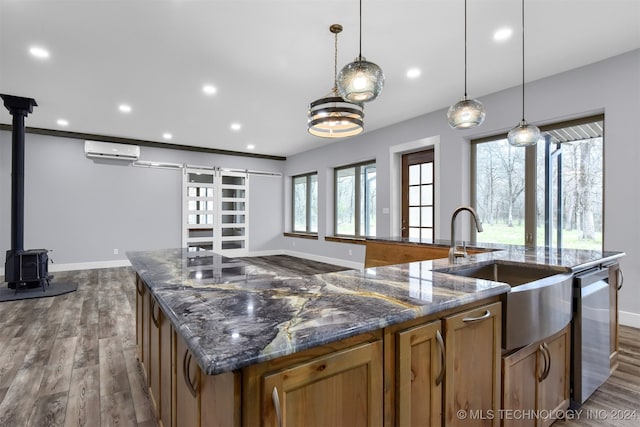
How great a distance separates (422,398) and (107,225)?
7.44m

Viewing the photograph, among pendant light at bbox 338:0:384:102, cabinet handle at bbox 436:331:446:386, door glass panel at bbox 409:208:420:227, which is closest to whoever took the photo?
cabinet handle at bbox 436:331:446:386

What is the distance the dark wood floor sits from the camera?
1925mm

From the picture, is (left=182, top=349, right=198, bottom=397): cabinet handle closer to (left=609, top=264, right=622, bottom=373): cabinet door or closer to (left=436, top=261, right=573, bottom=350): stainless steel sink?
(left=436, top=261, right=573, bottom=350): stainless steel sink

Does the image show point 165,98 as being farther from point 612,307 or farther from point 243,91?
point 612,307

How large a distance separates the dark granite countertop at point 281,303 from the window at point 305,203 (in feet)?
21.1

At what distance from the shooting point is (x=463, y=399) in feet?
4.13

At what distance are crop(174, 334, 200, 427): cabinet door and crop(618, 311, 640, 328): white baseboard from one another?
A: 4180mm

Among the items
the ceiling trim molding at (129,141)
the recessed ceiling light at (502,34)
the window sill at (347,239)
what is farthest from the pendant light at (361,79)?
the ceiling trim molding at (129,141)

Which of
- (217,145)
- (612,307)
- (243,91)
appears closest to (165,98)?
(243,91)

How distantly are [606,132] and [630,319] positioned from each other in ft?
6.32

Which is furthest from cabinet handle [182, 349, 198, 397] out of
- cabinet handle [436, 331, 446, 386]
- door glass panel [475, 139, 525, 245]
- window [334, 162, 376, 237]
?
window [334, 162, 376, 237]

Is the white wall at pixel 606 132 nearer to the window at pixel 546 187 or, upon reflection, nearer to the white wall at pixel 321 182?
the white wall at pixel 321 182

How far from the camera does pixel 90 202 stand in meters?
6.65

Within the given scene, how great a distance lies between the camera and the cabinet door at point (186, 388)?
1.00 meters
